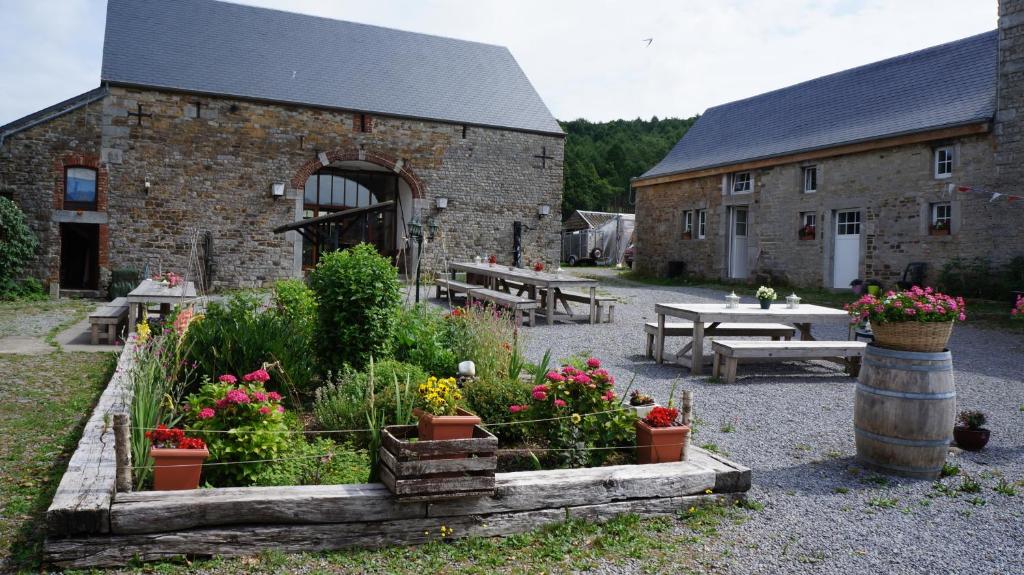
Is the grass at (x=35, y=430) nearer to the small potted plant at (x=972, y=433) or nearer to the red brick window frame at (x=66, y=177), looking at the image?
the small potted plant at (x=972, y=433)

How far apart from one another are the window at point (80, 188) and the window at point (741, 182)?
16.0 metres

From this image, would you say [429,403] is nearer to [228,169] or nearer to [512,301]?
[512,301]

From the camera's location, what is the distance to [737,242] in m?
20.9

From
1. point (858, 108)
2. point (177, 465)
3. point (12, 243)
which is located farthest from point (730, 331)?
point (12, 243)

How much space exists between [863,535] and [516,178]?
1649 centimetres

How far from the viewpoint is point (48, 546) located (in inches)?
115

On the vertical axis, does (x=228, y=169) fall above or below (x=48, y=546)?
above

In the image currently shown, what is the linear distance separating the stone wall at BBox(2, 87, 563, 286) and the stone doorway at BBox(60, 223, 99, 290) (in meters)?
0.88

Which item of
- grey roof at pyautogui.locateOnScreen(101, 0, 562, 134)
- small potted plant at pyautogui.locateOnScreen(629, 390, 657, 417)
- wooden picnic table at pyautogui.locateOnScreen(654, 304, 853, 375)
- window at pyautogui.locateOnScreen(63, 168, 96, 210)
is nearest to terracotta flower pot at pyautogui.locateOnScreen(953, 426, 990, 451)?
small potted plant at pyautogui.locateOnScreen(629, 390, 657, 417)

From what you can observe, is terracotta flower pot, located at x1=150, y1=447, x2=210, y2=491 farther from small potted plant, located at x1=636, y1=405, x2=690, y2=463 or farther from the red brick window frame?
the red brick window frame

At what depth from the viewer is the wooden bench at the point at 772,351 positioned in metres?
7.29

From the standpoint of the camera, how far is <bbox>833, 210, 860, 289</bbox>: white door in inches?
676

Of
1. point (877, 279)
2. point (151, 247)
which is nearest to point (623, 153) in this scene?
point (877, 279)

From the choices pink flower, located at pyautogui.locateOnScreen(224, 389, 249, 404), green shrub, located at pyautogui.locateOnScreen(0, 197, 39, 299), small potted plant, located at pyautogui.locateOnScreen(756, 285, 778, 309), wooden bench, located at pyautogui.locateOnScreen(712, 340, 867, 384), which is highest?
green shrub, located at pyautogui.locateOnScreen(0, 197, 39, 299)
